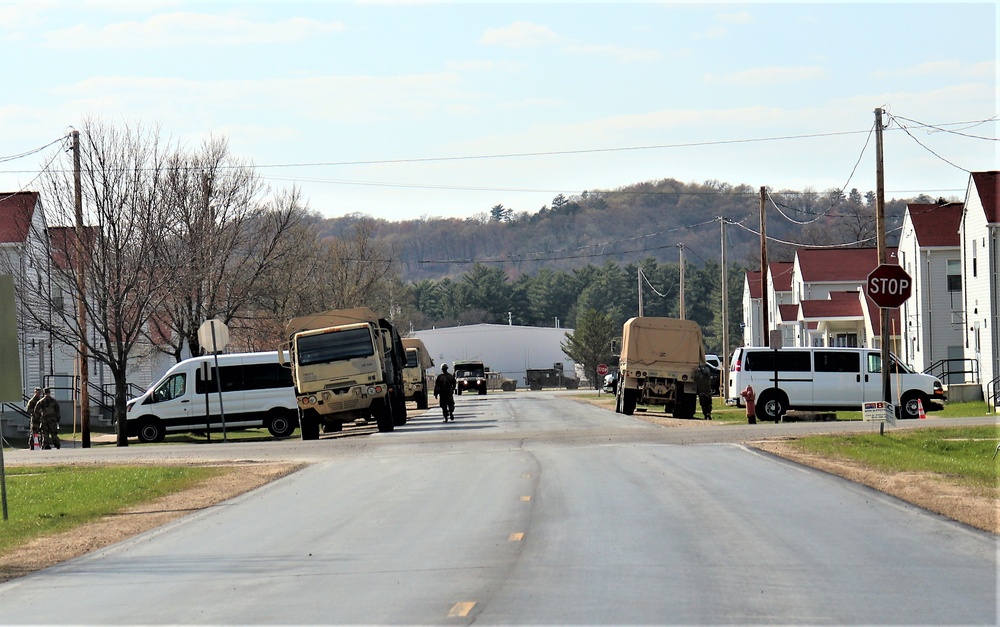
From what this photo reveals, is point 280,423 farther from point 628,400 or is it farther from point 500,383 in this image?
point 500,383

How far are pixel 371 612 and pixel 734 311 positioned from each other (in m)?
132

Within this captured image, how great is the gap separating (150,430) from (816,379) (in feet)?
64.0

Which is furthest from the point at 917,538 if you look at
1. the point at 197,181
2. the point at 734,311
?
the point at 734,311

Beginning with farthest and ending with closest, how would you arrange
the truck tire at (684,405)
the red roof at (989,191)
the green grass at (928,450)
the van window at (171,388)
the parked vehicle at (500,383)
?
the parked vehicle at (500,383) → the red roof at (989,191) → the truck tire at (684,405) → the van window at (171,388) → the green grass at (928,450)

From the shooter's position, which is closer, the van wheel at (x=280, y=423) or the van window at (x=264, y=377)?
the van window at (x=264, y=377)

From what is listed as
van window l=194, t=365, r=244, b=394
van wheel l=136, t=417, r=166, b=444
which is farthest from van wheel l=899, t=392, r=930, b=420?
van wheel l=136, t=417, r=166, b=444

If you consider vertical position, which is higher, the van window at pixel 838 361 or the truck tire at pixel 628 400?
the van window at pixel 838 361

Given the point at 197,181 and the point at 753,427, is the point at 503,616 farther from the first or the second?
the point at 197,181

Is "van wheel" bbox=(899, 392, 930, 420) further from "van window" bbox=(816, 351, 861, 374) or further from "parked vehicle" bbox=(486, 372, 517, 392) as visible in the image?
"parked vehicle" bbox=(486, 372, 517, 392)

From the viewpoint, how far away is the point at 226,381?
36250 mm

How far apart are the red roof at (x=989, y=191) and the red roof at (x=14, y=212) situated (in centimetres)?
3314

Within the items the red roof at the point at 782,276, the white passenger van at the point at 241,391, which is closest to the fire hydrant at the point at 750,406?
the white passenger van at the point at 241,391

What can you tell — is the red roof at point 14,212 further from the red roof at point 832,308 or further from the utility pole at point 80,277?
the red roof at point 832,308

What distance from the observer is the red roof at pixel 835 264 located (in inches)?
2859
